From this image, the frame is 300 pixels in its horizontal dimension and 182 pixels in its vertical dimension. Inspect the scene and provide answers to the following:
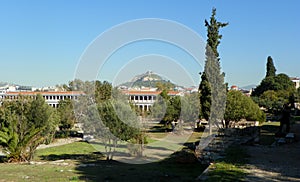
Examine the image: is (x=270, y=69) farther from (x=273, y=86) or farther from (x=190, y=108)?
(x=190, y=108)

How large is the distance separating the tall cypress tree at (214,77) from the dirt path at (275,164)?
45.7 ft

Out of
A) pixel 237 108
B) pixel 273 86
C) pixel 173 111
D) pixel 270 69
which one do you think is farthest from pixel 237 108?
pixel 270 69

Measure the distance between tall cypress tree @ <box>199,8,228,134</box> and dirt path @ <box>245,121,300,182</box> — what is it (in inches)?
548

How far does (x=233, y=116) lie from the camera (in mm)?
32062

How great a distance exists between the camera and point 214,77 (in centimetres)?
3238

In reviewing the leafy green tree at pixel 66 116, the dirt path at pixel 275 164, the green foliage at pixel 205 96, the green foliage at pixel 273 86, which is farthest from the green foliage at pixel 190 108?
the green foliage at pixel 273 86

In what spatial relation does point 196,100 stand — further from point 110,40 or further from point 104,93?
point 110,40

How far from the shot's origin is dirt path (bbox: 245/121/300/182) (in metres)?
10.4

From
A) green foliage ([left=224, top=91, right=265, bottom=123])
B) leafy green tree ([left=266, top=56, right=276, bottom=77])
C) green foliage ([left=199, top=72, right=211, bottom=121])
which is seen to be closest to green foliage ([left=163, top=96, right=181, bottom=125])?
green foliage ([left=199, top=72, right=211, bottom=121])

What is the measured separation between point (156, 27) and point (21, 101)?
2317 cm

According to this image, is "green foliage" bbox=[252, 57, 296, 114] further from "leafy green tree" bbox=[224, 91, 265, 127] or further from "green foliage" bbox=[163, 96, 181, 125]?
"leafy green tree" bbox=[224, 91, 265, 127]

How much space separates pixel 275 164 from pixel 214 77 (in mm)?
20001

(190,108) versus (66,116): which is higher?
(190,108)

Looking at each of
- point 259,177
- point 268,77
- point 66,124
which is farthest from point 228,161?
point 268,77
